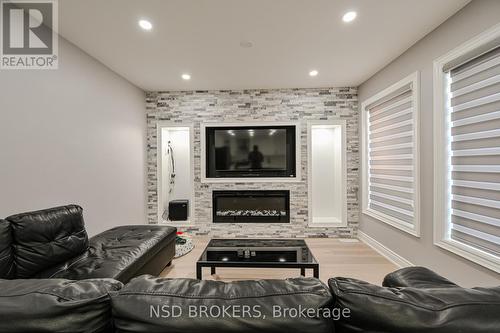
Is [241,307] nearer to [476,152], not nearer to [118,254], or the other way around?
[118,254]

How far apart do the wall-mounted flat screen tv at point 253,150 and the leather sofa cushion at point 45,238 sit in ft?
8.01

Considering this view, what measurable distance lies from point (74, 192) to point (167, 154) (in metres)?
2.09

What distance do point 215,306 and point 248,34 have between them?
8.47ft

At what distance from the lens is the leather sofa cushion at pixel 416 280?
1161 millimetres

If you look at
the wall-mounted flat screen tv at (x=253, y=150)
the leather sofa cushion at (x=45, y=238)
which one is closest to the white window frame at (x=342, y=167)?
the wall-mounted flat screen tv at (x=253, y=150)

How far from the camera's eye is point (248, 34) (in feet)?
8.14

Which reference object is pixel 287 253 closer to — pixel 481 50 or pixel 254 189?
pixel 254 189

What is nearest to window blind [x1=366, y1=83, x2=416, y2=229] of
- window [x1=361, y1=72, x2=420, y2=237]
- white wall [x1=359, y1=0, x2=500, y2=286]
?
window [x1=361, y1=72, x2=420, y2=237]

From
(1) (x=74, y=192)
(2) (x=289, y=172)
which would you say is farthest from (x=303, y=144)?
(1) (x=74, y=192)

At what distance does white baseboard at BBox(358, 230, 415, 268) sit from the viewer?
296cm

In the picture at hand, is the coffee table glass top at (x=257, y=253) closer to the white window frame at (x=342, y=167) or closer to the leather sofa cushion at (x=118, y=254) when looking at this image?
the leather sofa cushion at (x=118, y=254)
